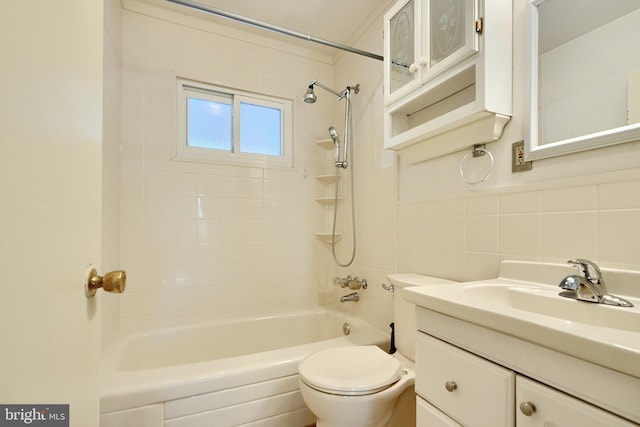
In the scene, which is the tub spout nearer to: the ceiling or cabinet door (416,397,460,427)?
cabinet door (416,397,460,427)

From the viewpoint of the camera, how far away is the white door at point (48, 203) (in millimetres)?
301

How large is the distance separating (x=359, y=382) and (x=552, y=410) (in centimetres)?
65

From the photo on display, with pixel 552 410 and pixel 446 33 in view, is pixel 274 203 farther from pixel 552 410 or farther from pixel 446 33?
pixel 552 410

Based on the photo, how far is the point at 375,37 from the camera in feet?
6.23

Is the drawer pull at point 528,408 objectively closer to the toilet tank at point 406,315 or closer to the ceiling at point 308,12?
the toilet tank at point 406,315

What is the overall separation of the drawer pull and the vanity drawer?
1.1 inches

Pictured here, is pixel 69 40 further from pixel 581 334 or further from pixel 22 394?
pixel 581 334

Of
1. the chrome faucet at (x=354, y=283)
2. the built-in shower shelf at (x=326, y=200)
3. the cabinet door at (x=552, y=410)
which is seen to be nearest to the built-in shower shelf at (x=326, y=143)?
the built-in shower shelf at (x=326, y=200)

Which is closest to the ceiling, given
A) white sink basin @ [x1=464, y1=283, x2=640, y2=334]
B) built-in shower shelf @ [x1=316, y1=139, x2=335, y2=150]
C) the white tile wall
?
the white tile wall

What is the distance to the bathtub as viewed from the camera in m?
1.09

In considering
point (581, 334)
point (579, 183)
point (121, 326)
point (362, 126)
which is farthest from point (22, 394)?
point (362, 126)

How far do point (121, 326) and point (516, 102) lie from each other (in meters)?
2.34

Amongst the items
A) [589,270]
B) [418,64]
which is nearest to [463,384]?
[589,270]

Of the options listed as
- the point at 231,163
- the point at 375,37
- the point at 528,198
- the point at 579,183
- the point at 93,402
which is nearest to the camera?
the point at 93,402
